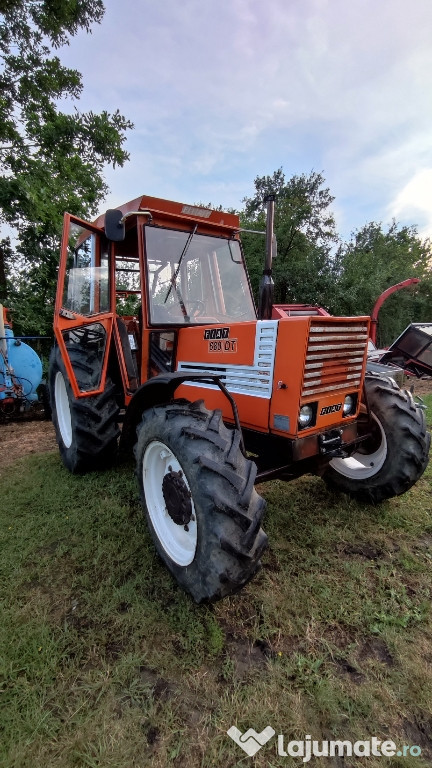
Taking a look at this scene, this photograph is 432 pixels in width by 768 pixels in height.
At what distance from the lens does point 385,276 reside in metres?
17.6

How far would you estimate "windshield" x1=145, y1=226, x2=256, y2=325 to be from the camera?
281 cm

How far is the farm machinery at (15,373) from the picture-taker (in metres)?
6.34

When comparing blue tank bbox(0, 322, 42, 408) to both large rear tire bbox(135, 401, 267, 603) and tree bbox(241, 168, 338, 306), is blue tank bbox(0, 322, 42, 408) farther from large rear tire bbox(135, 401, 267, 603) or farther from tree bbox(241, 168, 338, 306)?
tree bbox(241, 168, 338, 306)

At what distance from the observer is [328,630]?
6.22 ft

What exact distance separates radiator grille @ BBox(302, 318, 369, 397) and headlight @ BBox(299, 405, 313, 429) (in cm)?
9

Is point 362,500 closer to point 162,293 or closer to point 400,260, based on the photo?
point 162,293

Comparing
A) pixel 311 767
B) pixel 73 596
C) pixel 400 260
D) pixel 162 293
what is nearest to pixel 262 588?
pixel 311 767

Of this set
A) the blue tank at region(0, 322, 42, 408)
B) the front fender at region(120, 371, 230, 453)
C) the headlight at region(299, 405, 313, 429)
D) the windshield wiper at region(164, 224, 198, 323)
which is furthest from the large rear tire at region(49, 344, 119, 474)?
the blue tank at region(0, 322, 42, 408)

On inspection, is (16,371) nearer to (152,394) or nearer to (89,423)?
(89,423)

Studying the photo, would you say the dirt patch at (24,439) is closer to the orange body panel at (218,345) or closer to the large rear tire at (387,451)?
the orange body panel at (218,345)

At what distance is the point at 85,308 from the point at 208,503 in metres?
2.69

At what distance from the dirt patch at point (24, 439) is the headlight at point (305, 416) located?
353 centimetres

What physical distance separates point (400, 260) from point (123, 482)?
24.9 meters

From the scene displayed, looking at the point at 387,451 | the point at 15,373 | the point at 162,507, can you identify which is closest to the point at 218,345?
the point at 162,507
